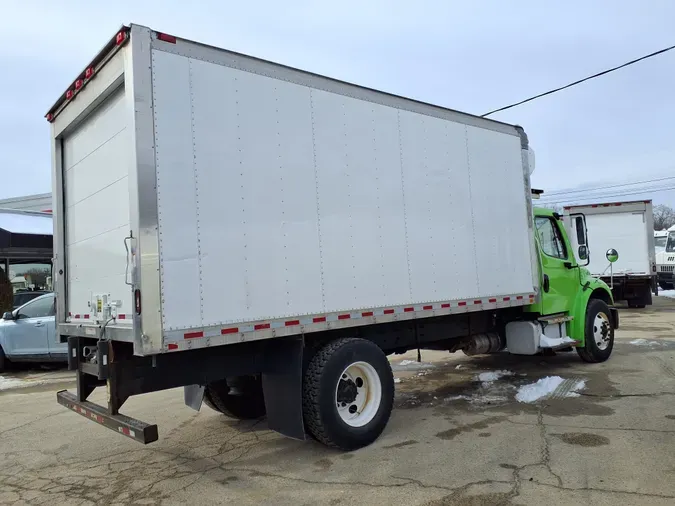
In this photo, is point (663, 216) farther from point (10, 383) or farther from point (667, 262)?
point (10, 383)

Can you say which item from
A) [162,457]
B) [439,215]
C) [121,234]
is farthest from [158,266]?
[439,215]

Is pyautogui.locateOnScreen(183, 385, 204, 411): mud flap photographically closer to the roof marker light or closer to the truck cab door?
the roof marker light

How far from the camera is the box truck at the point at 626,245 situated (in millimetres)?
17656

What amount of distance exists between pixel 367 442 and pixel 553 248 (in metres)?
4.72

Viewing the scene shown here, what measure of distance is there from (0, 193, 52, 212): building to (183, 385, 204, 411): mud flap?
2687 cm

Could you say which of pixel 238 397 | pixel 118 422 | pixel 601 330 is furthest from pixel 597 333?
pixel 118 422

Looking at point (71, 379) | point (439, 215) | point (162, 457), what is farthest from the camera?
point (71, 379)

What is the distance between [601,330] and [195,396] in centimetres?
674

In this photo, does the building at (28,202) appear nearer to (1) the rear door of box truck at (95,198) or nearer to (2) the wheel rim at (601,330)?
(1) the rear door of box truck at (95,198)

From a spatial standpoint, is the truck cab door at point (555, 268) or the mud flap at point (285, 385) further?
the truck cab door at point (555, 268)

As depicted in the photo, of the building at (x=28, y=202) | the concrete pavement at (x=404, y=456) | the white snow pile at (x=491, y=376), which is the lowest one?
the concrete pavement at (x=404, y=456)

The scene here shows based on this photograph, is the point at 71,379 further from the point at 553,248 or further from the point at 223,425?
the point at 553,248

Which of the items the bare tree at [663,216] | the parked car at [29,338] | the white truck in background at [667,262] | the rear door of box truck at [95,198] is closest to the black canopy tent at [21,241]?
the parked car at [29,338]

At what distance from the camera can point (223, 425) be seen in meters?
6.30
